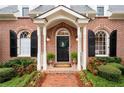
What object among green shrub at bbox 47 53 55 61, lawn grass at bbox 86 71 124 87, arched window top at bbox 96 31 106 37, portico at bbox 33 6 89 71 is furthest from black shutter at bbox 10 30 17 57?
arched window top at bbox 96 31 106 37

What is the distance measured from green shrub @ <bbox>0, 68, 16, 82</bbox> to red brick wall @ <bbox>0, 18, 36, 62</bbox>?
1363 millimetres

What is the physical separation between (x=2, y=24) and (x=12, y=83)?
3193 mm

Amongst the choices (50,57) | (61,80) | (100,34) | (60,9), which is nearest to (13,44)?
(50,57)

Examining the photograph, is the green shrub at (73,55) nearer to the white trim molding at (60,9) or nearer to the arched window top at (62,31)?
the arched window top at (62,31)

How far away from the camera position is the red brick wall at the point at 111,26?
1205 centimetres

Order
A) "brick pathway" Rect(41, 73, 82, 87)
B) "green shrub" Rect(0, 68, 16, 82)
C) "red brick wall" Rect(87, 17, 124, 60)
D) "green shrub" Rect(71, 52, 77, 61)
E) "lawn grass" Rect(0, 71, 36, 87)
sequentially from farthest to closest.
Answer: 1. "green shrub" Rect(71, 52, 77, 61)
2. "red brick wall" Rect(87, 17, 124, 60)
3. "green shrub" Rect(0, 68, 16, 82)
4. "brick pathway" Rect(41, 73, 82, 87)
5. "lawn grass" Rect(0, 71, 36, 87)

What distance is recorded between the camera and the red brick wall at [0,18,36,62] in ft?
40.4

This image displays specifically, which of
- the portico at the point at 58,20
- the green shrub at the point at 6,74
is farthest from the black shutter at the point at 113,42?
the green shrub at the point at 6,74

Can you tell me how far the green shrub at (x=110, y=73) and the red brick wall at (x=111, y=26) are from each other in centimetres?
145

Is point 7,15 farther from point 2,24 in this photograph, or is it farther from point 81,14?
point 81,14

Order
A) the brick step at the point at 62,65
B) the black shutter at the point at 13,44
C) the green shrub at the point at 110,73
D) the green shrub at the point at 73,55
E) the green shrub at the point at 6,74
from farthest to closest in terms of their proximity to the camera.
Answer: the green shrub at the point at 73,55, the brick step at the point at 62,65, the black shutter at the point at 13,44, the green shrub at the point at 6,74, the green shrub at the point at 110,73

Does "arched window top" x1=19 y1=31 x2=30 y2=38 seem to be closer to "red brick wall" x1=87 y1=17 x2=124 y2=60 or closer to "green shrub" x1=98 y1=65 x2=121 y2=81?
"red brick wall" x1=87 y1=17 x2=124 y2=60

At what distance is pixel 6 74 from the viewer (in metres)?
10.8

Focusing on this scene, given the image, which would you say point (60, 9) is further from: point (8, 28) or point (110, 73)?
point (110, 73)
